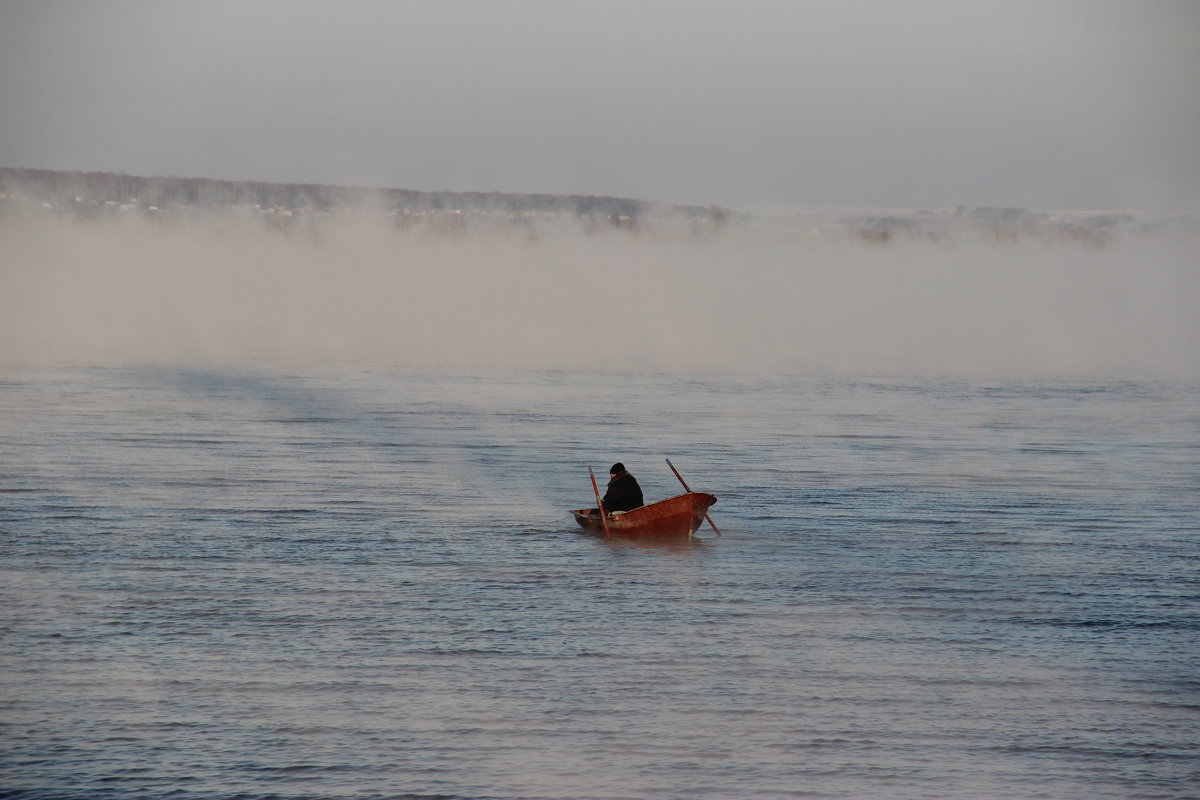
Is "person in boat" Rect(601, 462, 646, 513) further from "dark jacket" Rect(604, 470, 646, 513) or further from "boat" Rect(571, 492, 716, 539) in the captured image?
"boat" Rect(571, 492, 716, 539)

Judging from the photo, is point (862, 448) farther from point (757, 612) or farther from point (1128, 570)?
point (757, 612)

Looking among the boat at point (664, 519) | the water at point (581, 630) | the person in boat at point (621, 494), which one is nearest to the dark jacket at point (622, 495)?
the person in boat at point (621, 494)

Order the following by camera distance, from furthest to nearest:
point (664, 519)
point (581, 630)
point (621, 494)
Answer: point (621, 494) < point (664, 519) < point (581, 630)

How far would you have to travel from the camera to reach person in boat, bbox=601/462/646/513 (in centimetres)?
3284

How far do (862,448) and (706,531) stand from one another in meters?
25.1

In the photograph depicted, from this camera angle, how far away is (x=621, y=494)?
32.9 meters

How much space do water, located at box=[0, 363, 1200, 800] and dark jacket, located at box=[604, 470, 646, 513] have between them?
38.3 inches

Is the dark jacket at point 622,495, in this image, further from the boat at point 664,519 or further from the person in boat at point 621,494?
the boat at point 664,519

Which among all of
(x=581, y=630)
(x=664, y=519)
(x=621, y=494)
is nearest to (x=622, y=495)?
(x=621, y=494)

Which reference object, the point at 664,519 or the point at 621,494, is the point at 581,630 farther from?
the point at 621,494

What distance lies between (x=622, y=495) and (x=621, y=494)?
5 centimetres

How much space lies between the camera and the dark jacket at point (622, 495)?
108 feet

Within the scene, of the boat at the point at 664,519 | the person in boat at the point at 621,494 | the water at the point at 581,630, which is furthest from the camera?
the person in boat at the point at 621,494

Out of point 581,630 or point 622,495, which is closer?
point 581,630
